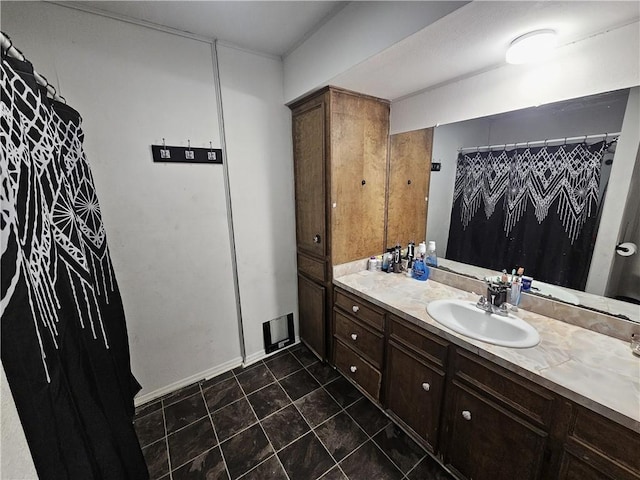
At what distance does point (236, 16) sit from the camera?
4.88ft

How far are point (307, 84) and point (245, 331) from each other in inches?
76.0

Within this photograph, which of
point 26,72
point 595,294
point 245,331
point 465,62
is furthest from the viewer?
point 245,331

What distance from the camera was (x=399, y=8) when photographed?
1.13 m

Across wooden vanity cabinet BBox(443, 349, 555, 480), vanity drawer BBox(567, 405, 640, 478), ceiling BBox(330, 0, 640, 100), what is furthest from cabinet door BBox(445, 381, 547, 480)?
ceiling BBox(330, 0, 640, 100)

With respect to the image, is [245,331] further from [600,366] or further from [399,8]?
[399,8]

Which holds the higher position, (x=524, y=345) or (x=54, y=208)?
(x=54, y=208)

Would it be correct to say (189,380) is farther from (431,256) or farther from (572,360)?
(572,360)

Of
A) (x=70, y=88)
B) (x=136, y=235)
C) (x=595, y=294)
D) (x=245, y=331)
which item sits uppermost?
(x=70, y=88)

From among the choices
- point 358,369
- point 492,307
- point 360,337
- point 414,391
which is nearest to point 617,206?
point 492,307

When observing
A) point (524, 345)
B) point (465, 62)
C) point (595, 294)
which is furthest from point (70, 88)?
point (595, 294)

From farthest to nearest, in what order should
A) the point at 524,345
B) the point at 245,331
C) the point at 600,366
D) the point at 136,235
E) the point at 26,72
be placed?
the point at 245,331
the point at 136,235
the point at 524,345
the point at 600,366
the point at 26,72

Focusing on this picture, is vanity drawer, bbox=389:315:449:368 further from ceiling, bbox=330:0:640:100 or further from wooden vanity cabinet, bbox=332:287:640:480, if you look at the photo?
ceiling, bbox=330:0:640:100

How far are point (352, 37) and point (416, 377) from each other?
185 cm

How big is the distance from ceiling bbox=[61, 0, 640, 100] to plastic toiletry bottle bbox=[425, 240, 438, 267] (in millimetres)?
→ 1075
